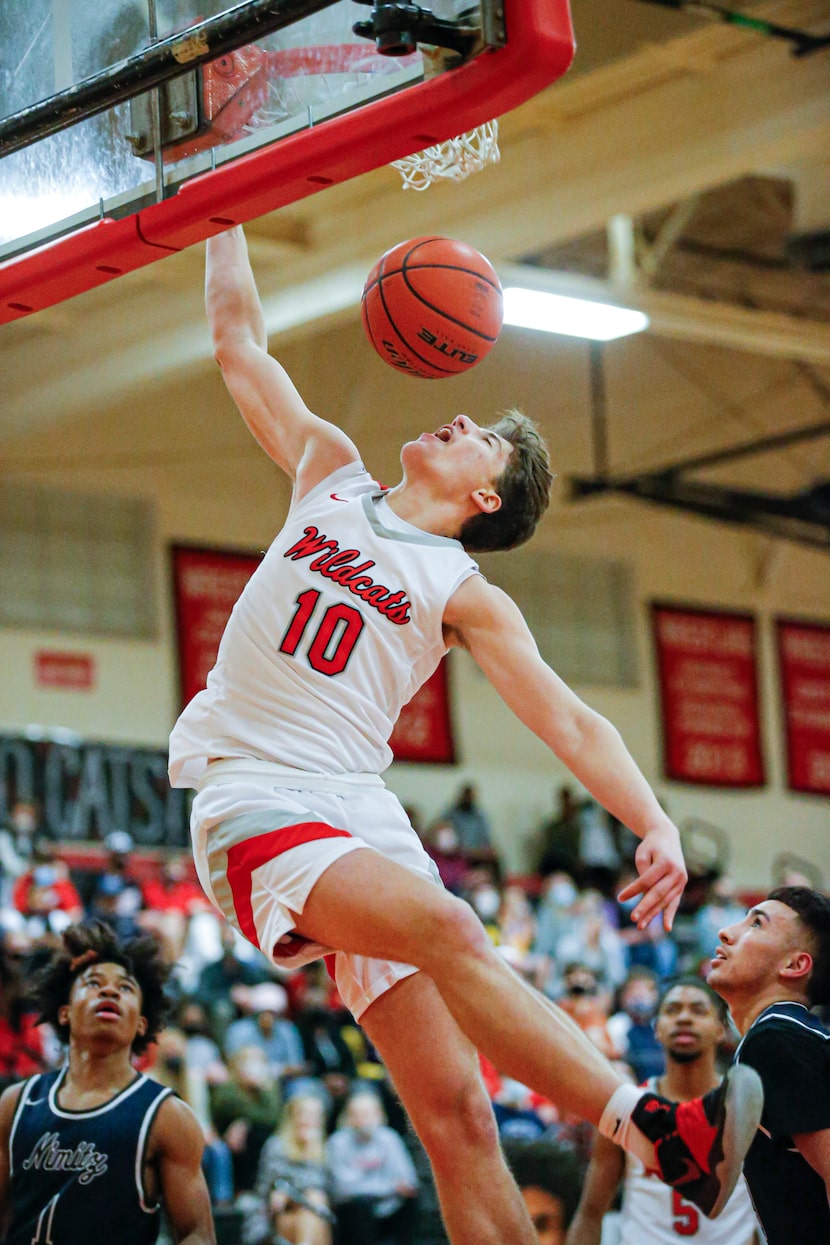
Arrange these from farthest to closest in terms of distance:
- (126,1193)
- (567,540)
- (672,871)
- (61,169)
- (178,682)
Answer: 1. (567,540)
2. (178,682)
3. (126,1193)
4. (61,169)
5. (672,871)

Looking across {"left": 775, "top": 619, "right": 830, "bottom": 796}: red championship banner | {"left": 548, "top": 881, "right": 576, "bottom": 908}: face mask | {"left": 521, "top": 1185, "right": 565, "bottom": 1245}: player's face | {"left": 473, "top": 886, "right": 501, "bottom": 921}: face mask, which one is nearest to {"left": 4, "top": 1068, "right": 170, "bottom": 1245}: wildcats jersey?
{"left": 521, "top": 1185, "right": 565, "bottom": 1245}: player's face

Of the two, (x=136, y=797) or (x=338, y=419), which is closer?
(x=136, y=797)

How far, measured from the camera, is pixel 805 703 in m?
24.2

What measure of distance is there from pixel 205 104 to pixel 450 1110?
289cm

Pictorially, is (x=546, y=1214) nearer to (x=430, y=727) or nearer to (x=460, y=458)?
(x=460, y=458)

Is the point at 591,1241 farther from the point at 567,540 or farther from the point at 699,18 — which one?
the point at 567,540

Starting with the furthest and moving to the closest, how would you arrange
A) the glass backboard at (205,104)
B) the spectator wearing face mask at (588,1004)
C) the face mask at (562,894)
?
the face mask at (562,894), the spectator wearing face mask at (588,1004), the glass backboard at (205,104)

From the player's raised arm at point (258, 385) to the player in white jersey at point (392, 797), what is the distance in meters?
0.01

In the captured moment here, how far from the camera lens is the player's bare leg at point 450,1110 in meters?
4.78

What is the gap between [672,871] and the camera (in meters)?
4.65

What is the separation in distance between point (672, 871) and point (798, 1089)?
0.73 metres

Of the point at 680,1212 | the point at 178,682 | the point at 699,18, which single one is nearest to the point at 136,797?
the point at 178,682

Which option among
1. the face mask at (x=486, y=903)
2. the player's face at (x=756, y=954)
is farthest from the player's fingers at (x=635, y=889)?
the face mask at (x=486, y=903)

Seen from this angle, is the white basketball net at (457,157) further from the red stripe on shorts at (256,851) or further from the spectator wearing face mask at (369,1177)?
the spectator wearing face mask at (369,1177)
